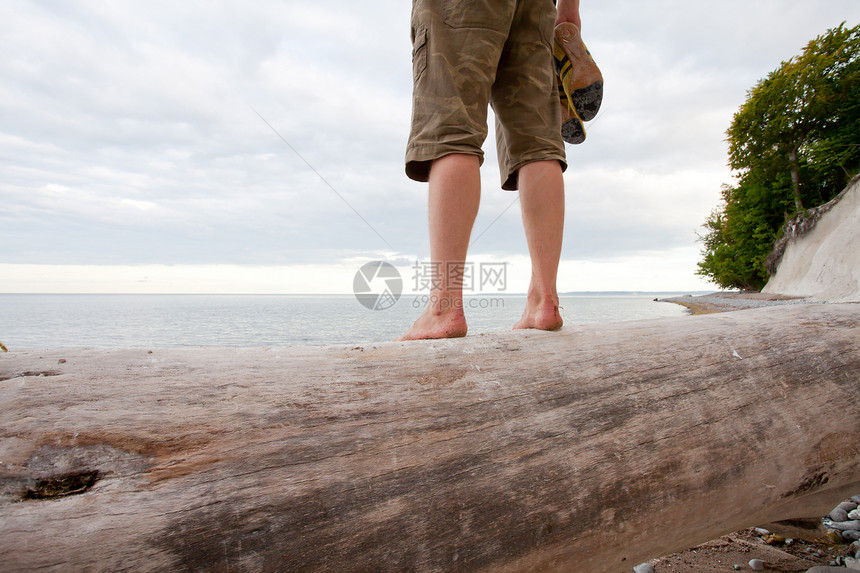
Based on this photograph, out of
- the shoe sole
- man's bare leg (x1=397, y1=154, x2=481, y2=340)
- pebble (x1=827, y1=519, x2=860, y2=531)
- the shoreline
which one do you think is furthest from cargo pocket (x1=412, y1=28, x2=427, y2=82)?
the shoreline

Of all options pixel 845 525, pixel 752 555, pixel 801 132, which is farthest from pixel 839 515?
pixel 801 132

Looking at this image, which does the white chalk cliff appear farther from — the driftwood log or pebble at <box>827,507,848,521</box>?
the driftwood log

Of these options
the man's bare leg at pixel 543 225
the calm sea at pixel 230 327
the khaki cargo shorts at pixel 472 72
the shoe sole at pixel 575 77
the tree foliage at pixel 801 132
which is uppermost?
the tree foliage at pixel 801 132

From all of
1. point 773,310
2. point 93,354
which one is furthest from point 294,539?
point 773,310

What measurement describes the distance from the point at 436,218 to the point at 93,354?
1.06 meters

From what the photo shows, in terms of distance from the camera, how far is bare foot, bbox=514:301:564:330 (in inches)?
65.1

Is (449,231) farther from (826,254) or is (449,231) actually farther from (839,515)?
(826,254)

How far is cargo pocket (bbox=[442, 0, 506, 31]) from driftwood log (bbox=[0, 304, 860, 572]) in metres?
1.15

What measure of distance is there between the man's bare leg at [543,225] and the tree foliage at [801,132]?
22626 millimetres

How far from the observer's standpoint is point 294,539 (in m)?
0.80

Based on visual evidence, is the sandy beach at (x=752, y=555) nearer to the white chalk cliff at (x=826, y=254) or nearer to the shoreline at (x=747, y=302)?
the shoreline at (x=747, y=302)

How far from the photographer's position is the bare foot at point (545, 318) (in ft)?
5.42

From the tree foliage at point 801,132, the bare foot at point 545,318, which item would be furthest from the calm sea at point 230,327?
the tree foliage at point 801,132

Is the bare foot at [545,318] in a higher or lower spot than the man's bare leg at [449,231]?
lower
